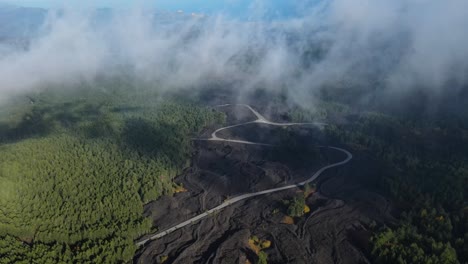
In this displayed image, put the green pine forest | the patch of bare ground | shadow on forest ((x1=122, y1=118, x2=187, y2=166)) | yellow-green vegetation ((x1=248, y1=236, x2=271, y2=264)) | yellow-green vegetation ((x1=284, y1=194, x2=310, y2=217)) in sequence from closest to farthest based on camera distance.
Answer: the green pine forest < yellow-green vegetation ((x1=248, y1=236, x2=271, y2=264)) < the patch of bare ground < yellow-green vegetation ((x1=284, y1=194, x2=310, y2=217)) < shadow on forest ((x1=122, y1=118, x2=187, y2=166))

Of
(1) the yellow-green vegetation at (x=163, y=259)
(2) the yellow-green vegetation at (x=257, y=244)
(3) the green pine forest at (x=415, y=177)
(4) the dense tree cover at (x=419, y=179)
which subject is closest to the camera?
(4) the dense tree cover at (x=419, y=179)

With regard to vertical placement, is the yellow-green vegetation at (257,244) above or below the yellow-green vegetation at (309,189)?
below

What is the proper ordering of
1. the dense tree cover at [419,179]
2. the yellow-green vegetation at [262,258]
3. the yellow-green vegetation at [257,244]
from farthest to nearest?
1. the yellow-green vegetation at [257,244]
2. the dense tree cover at [419,179]
3. the yellow-green vegetation at [262,258]

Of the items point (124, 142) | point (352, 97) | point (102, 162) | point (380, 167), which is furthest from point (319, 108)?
point (102, 162)

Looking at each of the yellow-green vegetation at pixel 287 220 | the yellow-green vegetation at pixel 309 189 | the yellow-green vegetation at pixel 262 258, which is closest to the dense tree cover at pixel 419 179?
the yellow-green vegetation at pixel 309 189

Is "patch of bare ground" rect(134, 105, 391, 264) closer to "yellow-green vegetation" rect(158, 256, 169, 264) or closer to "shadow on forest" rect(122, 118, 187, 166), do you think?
"yellow-green vegetation" rect(158, 256, 169, 264)

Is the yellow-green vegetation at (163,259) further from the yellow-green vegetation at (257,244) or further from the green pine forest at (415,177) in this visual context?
the green pine forest at (415,177)

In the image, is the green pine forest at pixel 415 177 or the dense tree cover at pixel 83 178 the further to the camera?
the dense tree cover at pixel 83 178

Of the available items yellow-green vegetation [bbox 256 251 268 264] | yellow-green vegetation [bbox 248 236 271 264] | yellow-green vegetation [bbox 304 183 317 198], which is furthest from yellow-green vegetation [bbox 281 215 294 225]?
yellow-green vegetation [bbox 256 251 268 264]
